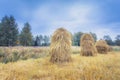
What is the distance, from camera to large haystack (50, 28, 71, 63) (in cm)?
1184

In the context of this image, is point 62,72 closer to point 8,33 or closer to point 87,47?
point 87,47

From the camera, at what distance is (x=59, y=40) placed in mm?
12562

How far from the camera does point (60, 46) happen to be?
478 inches

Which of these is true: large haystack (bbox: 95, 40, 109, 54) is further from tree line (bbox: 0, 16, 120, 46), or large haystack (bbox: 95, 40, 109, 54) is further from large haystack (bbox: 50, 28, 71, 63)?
tree line (bbox: 0, 16, 120, 46)

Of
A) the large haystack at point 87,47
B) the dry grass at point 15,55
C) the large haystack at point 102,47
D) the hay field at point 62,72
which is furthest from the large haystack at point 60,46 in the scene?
the large haystack at point 102,47

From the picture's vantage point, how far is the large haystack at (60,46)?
1184 centimetres

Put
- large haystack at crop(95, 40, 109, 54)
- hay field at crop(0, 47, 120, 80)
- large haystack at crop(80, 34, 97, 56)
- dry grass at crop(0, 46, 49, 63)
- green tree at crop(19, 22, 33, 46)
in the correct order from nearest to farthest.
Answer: hay field at crop(0, 47, 120, 80) → dry grass at crop(0, 46, 49, 63) → large haystack at crop(80, 34, 97, 56) → large haystack at crop(95, 40, 109, 54) → green tree at crop(19, 22, 33, 46)

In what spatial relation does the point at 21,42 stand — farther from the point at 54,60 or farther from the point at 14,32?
the point at 54,60

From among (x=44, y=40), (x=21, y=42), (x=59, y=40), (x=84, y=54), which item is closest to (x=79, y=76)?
(x=59, y=40)

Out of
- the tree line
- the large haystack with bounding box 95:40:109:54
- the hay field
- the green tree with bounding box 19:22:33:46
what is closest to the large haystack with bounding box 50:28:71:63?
the hay field

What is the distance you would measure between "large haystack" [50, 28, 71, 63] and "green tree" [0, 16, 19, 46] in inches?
1539

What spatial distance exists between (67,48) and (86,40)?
22.9 feet

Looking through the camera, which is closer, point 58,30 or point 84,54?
point 58,30

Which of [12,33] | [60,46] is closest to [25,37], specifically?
[12,33]
